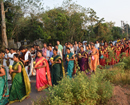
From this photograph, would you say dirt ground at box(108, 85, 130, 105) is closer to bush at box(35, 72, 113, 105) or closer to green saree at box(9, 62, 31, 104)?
bush at box(35, 72, 113, 105)

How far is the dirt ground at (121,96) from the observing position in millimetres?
3578

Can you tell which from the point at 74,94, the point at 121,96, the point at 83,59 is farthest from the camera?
the point at 83,59

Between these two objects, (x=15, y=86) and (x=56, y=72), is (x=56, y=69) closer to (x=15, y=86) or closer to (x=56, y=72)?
(x=56, y=72)

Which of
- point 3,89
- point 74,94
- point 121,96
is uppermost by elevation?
point 74,94

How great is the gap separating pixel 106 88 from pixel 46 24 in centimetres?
1637

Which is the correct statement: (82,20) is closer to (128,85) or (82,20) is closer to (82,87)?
(128,85)

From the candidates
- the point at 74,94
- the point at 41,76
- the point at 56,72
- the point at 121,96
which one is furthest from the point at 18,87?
the point at 121,96

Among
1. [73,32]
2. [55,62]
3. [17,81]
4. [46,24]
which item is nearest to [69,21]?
[73,32]

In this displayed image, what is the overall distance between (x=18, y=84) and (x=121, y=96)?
3.36 m

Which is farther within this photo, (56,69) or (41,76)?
(56,69)

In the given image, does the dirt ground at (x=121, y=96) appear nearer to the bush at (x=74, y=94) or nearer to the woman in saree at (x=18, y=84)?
Result: the bush at (x=74, y=94)

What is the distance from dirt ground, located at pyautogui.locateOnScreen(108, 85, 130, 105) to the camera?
358 centimetres

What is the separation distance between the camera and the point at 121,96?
3.90 m

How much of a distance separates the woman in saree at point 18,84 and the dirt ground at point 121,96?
2799 millimetres
